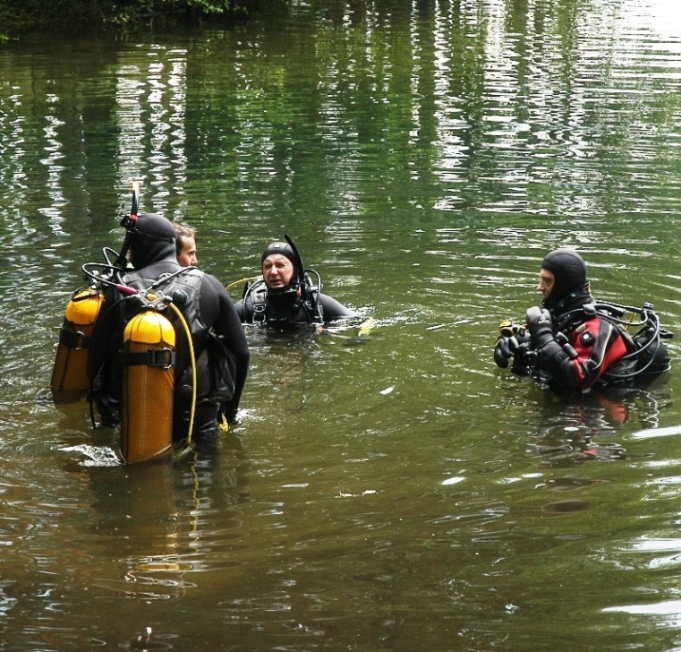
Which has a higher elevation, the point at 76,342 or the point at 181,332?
the point at 181,332

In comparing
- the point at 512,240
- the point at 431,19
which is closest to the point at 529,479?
the point at 512,240

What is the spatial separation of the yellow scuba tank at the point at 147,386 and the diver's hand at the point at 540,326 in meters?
2.38

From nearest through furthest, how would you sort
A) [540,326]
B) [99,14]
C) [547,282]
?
[540,326]
[547,282]
[99,14]

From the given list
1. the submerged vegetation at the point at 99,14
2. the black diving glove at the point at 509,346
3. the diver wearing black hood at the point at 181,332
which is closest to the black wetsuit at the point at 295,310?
the black diving glove at the point at 509,346

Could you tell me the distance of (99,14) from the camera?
3125cm

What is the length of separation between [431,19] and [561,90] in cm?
1384

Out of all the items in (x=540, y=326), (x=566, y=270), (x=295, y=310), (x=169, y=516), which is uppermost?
(x=566, y=270)

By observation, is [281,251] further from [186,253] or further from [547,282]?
[547,282]

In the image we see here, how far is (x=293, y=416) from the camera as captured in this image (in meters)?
7.43

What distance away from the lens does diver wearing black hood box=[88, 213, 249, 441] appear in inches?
249

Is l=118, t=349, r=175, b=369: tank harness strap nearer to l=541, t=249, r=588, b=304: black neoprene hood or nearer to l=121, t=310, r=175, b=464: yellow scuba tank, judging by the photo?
l=121, t=310, r=175, b=464: yellow scuba tank

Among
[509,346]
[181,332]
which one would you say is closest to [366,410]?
[509,346]

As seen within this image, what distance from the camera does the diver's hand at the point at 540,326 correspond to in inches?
287

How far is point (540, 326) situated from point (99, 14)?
26293 mm
